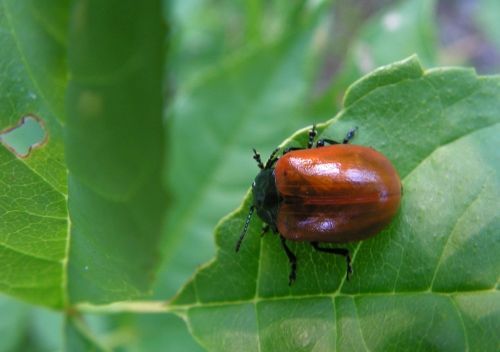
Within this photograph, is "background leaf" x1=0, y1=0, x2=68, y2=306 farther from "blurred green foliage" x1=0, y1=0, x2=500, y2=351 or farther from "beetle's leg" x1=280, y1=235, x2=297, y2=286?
"beetle's leg" x1=280, y1=235, x2=297, y2=286

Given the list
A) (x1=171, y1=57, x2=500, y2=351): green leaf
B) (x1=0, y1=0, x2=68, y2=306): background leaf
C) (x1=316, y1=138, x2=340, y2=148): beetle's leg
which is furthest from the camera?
(x1=316, y1=138, x2=340, y2=148): beetle's leg

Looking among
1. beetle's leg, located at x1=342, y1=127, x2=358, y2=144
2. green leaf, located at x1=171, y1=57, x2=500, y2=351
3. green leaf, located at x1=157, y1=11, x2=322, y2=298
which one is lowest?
green leaf, located at x1=171, y1=57, x2=500, y2=351

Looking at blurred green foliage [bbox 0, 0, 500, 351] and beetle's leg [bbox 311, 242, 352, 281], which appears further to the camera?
beetle's leg [bbox 311, 242, 352, 281]

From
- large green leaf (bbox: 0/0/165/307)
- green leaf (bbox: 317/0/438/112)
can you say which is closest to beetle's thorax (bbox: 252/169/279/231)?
large green leaf (bbox: 0/0/165/307)

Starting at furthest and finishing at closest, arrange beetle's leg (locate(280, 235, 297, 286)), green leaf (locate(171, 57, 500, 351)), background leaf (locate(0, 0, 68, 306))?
beetle's leg (locate(280, 235, 297, 286)) → green leaf (locate(171, 57, 500, 351)) → background leaf (locate(0, 0, 68, 306))

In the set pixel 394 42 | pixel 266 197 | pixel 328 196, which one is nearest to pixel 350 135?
pixel 328 196

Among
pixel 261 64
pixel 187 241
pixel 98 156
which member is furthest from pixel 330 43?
pixel 98 156

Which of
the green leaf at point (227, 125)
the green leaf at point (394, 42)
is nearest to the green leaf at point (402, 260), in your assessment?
the green leaf at point (227, 125)

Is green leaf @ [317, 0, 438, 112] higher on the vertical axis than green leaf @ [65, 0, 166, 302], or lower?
higher
